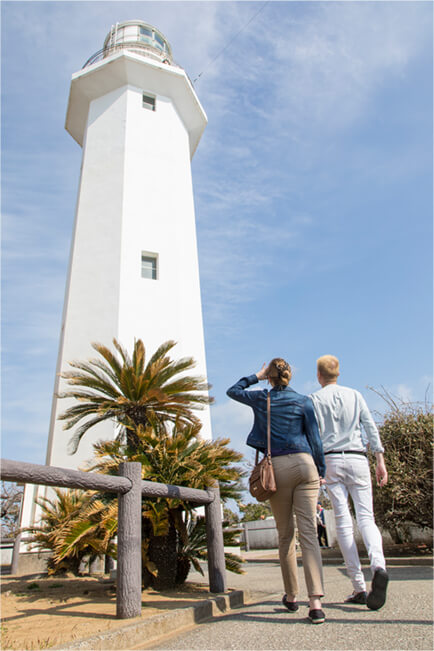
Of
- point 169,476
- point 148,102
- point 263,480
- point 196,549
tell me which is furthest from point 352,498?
point 148,102

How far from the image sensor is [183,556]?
629 centimetres

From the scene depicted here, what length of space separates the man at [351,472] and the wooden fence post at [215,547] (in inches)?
63.4

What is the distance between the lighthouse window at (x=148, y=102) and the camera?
18.4 m

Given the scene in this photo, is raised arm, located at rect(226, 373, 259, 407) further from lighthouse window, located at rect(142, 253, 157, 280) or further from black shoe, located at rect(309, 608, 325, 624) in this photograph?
lighthouse window, located at rect(142, 253, 157, 280)

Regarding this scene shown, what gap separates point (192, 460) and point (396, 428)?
490 centimetres

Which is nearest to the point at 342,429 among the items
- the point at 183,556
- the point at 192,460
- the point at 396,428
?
the point at 192,460

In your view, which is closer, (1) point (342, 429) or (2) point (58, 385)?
(1) point (342, 429)

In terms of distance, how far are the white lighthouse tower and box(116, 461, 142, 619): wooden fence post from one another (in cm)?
848

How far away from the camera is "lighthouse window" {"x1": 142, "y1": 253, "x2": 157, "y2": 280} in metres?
15.0

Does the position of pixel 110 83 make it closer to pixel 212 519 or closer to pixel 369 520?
pixel 212 519

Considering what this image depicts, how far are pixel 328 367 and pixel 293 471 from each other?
3.74 feet

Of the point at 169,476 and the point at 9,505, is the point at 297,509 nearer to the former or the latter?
the point at 169,476

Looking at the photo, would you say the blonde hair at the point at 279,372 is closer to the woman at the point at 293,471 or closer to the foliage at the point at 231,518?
the woman at the point at 293,471

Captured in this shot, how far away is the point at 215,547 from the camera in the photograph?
511 centimetres
